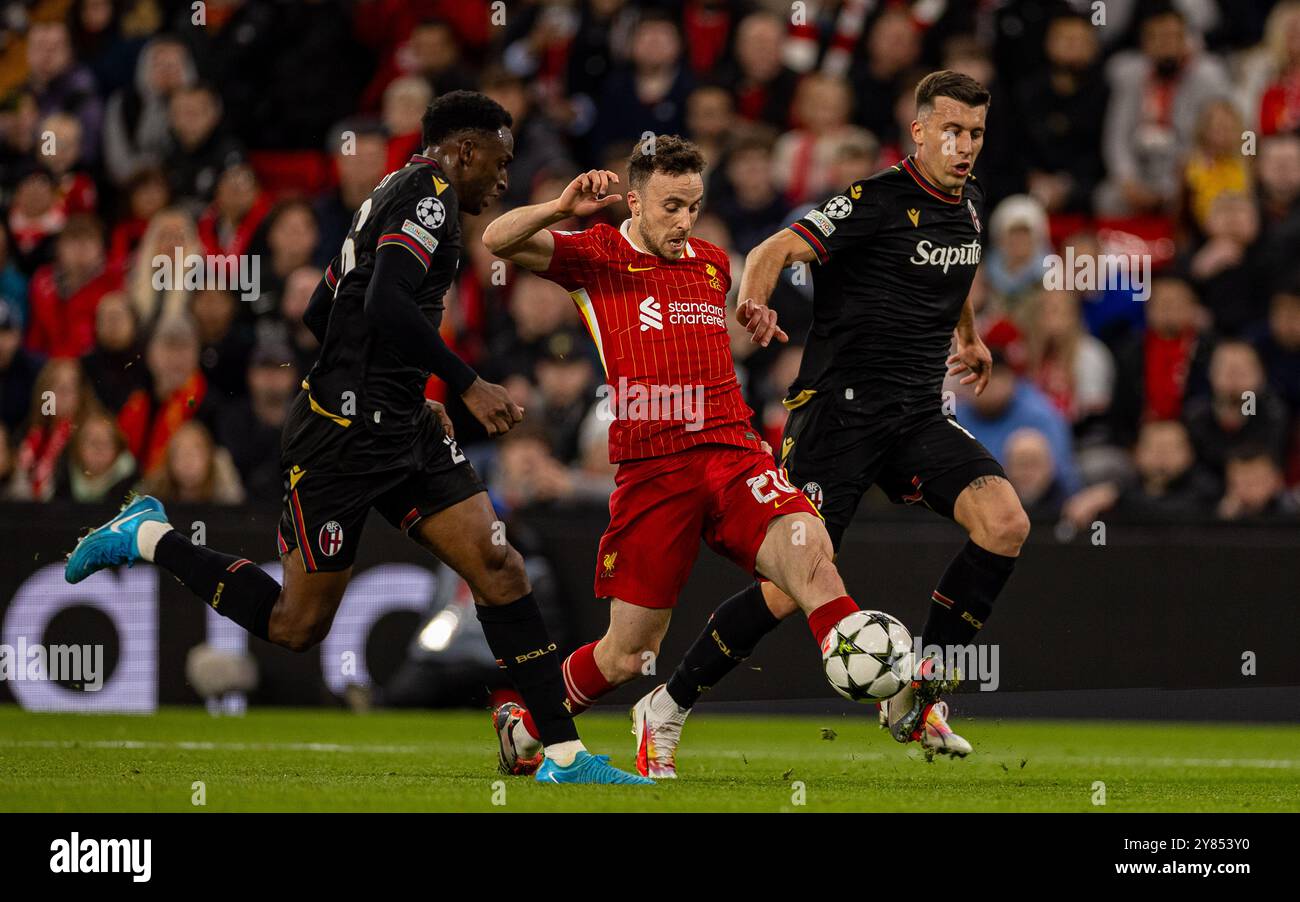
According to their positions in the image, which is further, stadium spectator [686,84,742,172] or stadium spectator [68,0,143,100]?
stadium spectator [68,0,143,100]

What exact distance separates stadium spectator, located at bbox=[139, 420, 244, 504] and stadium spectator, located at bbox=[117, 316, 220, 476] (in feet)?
0.81

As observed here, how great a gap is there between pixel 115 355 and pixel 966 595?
6490 millimetres

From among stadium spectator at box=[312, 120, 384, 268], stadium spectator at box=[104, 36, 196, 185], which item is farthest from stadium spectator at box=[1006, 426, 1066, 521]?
stadium spectator at box=[104, 36, 196, 185]

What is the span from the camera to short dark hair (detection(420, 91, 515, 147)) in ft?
22.7

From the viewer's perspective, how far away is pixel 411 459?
704cm

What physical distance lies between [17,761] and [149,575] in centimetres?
299

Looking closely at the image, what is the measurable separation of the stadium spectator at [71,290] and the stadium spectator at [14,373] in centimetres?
18

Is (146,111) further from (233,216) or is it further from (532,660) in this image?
(532,660)

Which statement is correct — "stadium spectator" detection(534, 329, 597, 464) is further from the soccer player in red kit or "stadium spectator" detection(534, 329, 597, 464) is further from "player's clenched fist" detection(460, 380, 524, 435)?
"player's clenched fist" detection(460, 380, 524, 435)

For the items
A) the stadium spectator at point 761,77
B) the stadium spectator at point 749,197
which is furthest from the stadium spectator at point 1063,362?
the stadium spectator at point 761,77

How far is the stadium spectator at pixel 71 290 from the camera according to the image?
1300cm

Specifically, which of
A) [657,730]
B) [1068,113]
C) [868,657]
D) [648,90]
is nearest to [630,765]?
[657,730]
